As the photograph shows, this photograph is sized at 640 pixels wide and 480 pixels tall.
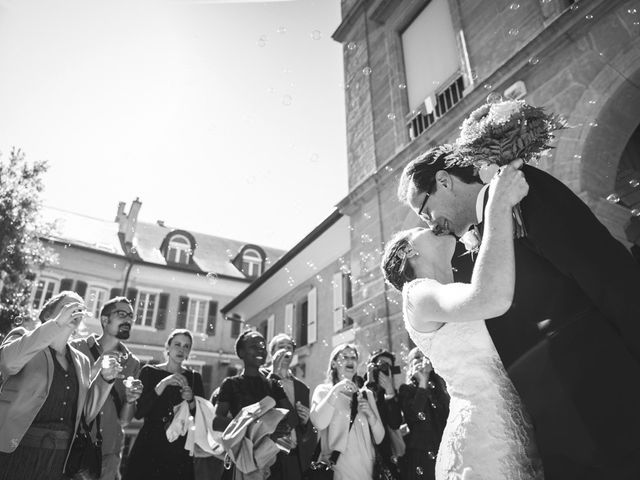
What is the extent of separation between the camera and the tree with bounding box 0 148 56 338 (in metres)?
13.7

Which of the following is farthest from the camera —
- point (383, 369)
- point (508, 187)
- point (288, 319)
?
point (288, 319)

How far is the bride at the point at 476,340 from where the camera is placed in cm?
113

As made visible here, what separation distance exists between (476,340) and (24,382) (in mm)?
2853

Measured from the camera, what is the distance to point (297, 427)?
12.5ft

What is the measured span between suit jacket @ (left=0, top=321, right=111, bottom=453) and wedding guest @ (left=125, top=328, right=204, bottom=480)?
87 centimetres

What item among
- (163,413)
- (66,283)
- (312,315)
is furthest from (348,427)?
(66,283)

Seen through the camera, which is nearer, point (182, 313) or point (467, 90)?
point (467, 90)

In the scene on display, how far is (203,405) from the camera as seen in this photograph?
156 inches

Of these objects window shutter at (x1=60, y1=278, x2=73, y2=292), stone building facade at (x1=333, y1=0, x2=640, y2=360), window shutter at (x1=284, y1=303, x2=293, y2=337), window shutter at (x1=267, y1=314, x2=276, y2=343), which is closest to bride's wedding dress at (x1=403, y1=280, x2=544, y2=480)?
stone building facade at (x1=333, y1=0, x2=640, y2=360)

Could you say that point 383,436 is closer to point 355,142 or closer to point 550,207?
point 550,207

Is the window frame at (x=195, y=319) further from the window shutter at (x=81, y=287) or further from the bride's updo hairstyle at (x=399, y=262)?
the bride's updo hairstyle at (x=399, y=262)

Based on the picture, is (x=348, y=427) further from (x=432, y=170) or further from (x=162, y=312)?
(x=162, y=312)

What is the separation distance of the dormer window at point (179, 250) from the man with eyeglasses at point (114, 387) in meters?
23.0

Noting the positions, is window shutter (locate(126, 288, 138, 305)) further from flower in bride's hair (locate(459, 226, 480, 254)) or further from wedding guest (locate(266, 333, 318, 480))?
flower in bride's hair (locate(459, 226, 480, 254))
